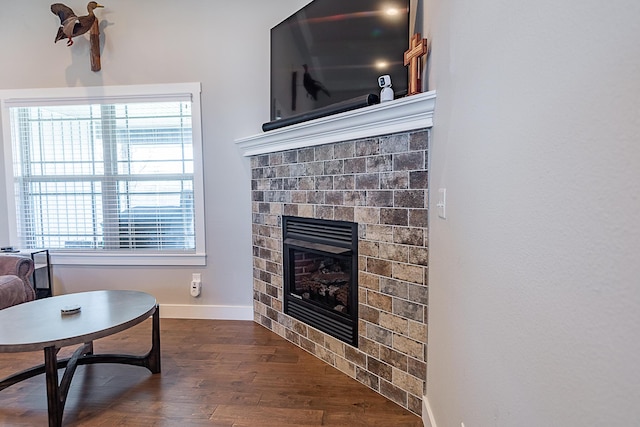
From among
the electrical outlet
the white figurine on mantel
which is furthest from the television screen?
the electrical outlet

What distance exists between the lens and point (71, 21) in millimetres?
3145

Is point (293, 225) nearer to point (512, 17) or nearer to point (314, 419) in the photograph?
point (314, 419)

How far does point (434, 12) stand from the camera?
1.80 m

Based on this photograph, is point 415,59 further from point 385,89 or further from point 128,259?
point 128,259

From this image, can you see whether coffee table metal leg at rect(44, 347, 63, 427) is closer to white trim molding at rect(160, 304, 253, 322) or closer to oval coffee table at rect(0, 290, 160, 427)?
oval coffee table at rect(0, 290, 160, 427)

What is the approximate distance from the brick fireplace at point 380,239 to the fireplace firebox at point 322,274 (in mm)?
56

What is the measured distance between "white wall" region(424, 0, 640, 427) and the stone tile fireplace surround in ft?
1.75

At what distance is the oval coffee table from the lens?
1758 millimetres

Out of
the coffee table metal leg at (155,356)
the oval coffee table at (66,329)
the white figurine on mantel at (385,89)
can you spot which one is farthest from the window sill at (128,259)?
the white figurine on mantel at (385,89)

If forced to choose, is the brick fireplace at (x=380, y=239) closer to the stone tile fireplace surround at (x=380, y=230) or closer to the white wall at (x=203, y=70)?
the stone tile fireplace surround at (x=380, y=230)

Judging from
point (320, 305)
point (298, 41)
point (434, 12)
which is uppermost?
point (298, 41)

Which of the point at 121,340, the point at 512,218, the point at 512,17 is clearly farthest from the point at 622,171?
the point at 121,340

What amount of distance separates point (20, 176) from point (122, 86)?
1.33 m

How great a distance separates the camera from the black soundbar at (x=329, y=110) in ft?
6.84
